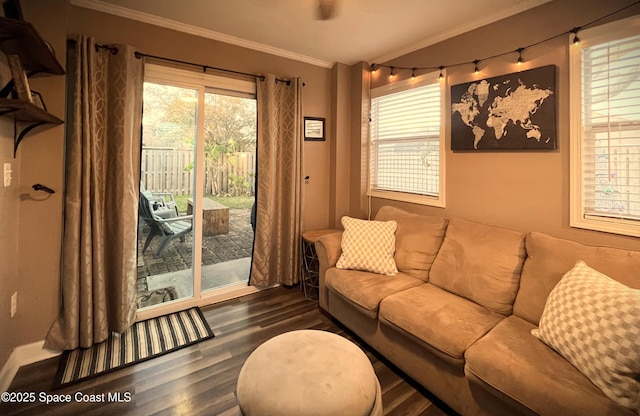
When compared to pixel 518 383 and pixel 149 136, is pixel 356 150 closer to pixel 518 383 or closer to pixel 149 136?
pixel 149 136

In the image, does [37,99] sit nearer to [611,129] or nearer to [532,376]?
[532,376]

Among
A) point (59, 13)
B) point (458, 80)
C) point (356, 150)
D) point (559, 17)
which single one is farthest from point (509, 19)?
point (59, 13)

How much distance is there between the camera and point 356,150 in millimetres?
3537

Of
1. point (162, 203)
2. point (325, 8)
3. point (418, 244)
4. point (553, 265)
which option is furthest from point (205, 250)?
point (553, 265)

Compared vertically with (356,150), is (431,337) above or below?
below

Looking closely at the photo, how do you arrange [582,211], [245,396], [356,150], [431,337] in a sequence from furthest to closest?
1. [356,150]
2. [582,211]
3. [431,337]
4. [245,396]

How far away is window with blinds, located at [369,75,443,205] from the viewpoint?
2.84m

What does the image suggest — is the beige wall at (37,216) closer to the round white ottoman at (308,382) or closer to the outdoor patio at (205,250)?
the outdoor patio at (205,250)

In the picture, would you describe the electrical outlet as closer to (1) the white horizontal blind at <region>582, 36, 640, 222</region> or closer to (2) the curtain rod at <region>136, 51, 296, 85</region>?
(2) the curtain rod at <region>136, 51, 296, 85</region>

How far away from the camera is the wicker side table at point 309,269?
3.15 meters

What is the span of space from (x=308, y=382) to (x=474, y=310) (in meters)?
1.23

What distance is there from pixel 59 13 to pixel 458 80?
3.05 m

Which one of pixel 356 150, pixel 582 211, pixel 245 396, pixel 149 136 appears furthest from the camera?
pixel 356 150

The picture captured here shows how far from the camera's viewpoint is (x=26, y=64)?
5.96 ft
